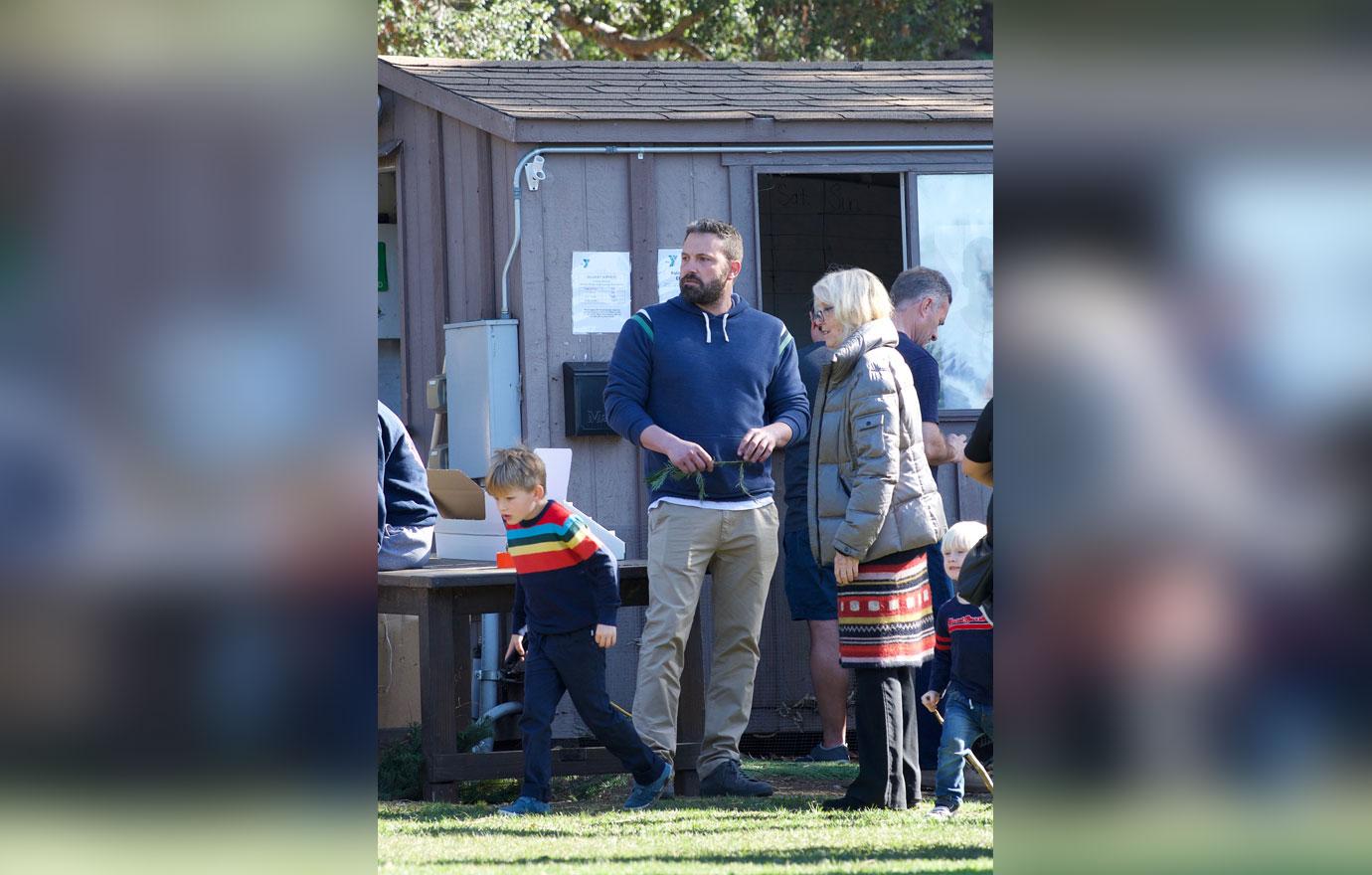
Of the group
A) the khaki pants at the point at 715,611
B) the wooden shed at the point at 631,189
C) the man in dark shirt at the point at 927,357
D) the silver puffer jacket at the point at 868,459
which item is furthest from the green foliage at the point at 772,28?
the silver puffer jacket at the point at 868,459

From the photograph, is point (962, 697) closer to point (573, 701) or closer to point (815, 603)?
point (573, 701)

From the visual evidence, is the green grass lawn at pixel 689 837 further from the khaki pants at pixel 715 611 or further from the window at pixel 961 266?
the window at pixel 961 266

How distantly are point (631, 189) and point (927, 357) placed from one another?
186 cm

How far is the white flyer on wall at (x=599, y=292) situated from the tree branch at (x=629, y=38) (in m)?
12.5

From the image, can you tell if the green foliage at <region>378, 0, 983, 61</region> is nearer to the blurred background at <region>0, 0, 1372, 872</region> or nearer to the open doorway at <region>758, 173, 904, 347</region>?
the open doorway at <region>758, 173, 904, 347</region>

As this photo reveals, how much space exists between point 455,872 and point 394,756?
2.56 m

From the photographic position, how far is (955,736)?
6.22 m

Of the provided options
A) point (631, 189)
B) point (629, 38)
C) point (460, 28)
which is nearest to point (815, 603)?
point (631, 189)

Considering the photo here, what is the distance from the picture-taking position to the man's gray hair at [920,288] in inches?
303

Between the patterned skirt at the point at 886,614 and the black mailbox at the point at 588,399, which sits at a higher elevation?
the black mailbox at the point at 588,399

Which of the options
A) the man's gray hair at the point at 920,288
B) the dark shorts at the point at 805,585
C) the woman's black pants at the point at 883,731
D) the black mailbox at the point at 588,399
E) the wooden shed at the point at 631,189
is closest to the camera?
the woman's black pants at the point at 883,731
